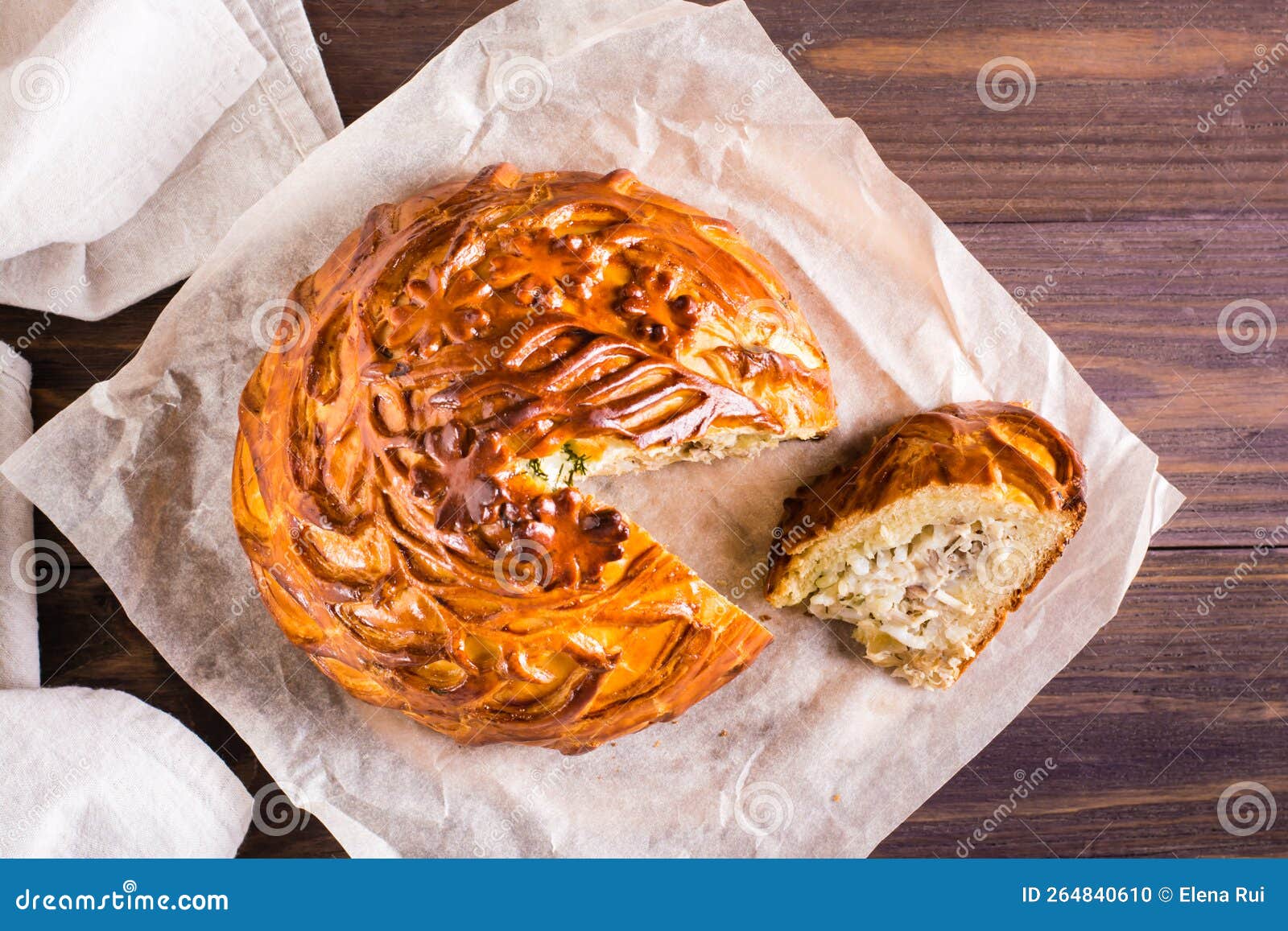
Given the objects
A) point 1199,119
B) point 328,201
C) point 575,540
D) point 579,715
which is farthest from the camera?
point 1199,119

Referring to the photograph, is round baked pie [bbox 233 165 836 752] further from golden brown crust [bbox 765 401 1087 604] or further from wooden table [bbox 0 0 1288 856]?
wooden table [bbox 0 0 1288 856]

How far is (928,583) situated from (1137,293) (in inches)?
57.5

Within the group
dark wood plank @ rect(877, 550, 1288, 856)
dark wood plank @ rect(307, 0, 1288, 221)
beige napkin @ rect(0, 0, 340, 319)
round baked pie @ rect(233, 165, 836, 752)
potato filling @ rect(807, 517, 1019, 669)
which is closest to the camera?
round baked pie @ rect(233, 165, 836, 752)

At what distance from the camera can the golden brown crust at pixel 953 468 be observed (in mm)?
2982

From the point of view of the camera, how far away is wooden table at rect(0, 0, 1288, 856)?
3473 mm

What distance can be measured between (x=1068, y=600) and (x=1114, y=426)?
26.4 inches

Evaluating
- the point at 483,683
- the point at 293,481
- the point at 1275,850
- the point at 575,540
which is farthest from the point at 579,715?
the point at 1275,850

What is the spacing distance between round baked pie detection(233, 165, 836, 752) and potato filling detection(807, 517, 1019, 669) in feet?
1.57

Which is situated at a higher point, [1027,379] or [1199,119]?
[1199,119]

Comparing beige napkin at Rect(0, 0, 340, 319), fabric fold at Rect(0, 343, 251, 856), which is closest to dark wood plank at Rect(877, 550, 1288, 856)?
fabric fold at Rect(0, 343, 251, 856)

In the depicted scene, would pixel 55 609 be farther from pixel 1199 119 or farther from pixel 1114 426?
pixel 1199 119

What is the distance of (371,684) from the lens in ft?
9.48

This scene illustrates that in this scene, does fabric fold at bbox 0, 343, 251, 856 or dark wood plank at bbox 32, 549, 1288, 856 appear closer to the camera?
fabric fold at bbox 0, 343, 251, 856

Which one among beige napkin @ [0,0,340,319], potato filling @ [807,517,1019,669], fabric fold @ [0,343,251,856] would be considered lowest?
potato filling @ [807,517,1019,669]
